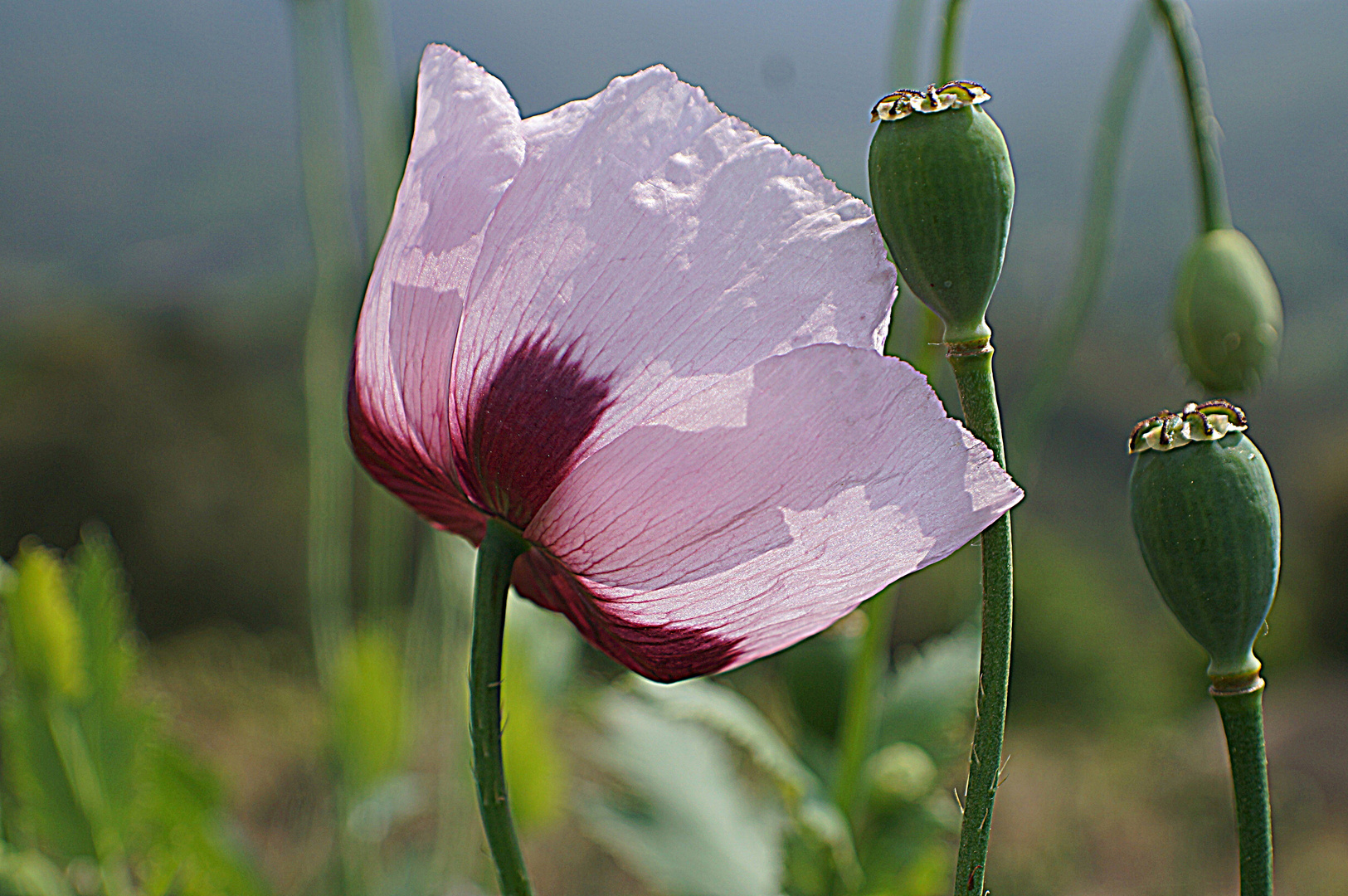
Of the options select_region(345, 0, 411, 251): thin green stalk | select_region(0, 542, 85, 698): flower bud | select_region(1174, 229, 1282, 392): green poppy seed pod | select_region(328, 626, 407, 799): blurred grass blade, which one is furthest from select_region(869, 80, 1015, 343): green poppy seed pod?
select_region(328, 626, 407, 799): blurred grass blade

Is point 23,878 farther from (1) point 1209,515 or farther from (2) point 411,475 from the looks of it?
(1) point 1209,515

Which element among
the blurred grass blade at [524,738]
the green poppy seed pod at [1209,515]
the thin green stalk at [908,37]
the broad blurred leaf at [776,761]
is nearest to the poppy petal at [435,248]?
the green poppy seed pod at [1209,515]

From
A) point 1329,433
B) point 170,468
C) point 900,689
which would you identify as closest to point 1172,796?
point 900,689

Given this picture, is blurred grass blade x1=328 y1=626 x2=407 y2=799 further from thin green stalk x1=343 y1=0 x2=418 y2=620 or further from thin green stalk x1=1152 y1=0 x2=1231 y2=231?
thin green stalk x1=1152 y1=0 x2=1231 y2=231

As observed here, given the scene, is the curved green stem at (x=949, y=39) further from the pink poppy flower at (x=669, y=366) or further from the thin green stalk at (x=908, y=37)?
the thin green stalk at (x=908, y=37)

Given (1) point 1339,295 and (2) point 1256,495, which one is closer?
(2) point 1256,495

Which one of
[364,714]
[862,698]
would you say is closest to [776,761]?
[862,698]

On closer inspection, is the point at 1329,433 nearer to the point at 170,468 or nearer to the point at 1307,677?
the point at 1307,677
